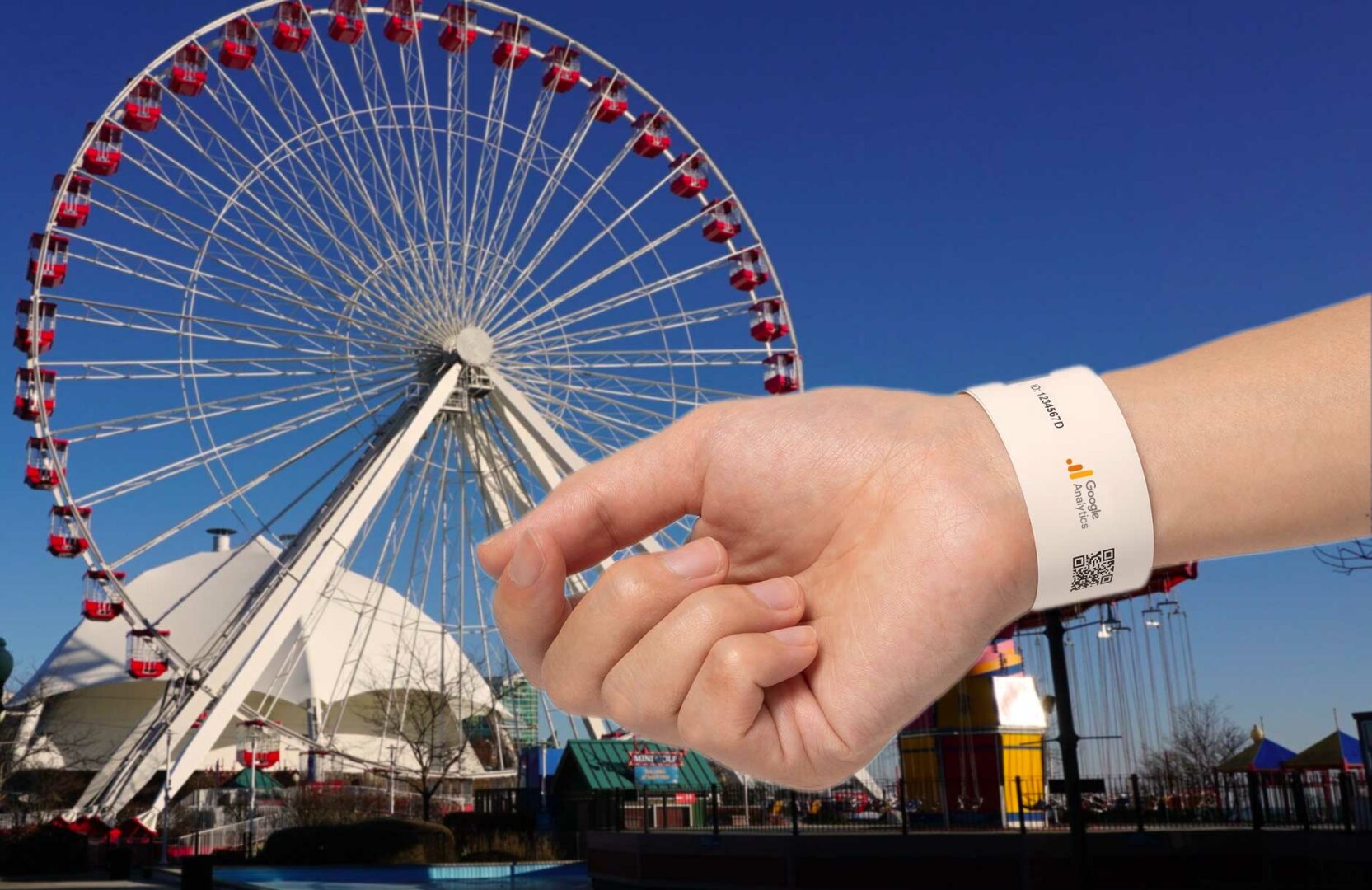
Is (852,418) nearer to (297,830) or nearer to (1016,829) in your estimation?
(1016,829)

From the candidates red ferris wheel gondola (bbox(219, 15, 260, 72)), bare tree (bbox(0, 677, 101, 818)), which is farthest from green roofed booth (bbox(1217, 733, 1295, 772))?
bare tree (bbox(0, 677, 101, 818))

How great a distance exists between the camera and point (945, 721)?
2392 cm

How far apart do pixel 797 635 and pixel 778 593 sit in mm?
113

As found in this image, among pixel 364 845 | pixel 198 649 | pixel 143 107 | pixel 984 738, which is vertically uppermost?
pixel 143 107

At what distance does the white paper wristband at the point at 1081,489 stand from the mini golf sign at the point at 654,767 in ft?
102

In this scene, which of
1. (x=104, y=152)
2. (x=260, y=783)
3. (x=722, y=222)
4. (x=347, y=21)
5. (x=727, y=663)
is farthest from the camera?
(x=260, y=783)

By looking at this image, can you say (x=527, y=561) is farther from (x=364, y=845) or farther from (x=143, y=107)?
(x=364, y=845)

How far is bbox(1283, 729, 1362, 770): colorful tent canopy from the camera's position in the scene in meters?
24.1

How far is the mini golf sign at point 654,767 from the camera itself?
32000mm

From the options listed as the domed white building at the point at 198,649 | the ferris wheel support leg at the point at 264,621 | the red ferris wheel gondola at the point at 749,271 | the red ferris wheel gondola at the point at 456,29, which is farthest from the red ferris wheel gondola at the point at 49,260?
the domed white building at the point at 198,649

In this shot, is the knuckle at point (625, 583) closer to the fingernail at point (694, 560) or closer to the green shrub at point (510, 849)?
the fingernail at point (694, 560)

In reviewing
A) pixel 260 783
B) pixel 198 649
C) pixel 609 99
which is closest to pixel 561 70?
pixel 609 99

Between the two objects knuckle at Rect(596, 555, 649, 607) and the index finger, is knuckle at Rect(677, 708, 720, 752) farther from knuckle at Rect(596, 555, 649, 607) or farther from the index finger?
the index finger

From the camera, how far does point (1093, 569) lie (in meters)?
1.95
